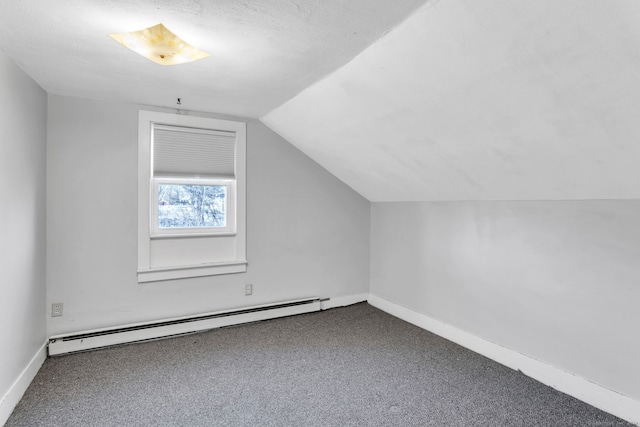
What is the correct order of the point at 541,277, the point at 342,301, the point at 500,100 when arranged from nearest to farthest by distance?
the point at 500,100 < the point at 541,277 < the point at 342,301

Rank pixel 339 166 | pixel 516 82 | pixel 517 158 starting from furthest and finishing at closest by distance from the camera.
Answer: pixel 339 166 → pixel 517 158 → pixel 516 82

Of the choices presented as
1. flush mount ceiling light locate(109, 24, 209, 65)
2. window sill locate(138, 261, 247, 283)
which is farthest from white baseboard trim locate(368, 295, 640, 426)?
flush mount ceiling light locate(109, 24, 209, 65)

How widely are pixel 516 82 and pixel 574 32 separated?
35 centimetres

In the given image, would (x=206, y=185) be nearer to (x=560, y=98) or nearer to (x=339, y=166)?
(x=339, y=166)

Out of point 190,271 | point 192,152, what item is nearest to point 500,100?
point 192,152

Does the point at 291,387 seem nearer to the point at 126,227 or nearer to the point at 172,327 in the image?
the point at 172,327

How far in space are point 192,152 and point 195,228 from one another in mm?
743

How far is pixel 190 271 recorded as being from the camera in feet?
10.9

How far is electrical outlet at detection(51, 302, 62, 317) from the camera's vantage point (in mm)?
2830

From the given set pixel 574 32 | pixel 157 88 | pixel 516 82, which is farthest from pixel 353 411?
pixel 157 88

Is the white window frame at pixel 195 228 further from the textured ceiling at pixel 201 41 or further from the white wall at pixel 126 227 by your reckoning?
the textured ceiling at pixel 201 41

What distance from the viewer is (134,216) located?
310 centimetres

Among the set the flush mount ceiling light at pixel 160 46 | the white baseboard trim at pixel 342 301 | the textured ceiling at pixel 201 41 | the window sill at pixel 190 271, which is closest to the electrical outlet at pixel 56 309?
the window sill at pixel 190 271

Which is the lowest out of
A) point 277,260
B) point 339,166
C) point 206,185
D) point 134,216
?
point 277,260
